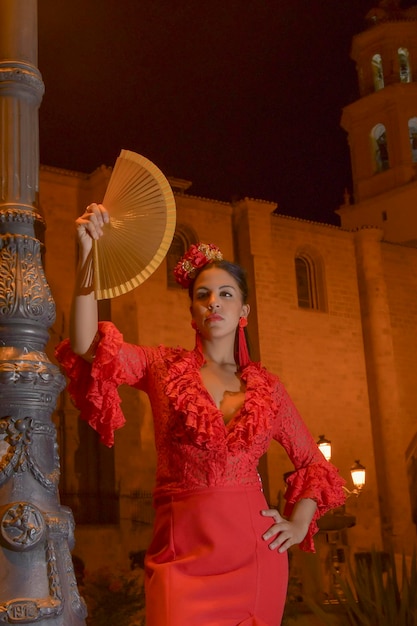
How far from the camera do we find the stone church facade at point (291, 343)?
18859 mm

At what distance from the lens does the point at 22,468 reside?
117 inches

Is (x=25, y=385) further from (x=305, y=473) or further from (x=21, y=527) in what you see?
(x=305, y=473)

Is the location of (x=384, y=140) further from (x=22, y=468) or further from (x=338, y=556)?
(x=22, y=468)

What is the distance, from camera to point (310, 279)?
23984mm

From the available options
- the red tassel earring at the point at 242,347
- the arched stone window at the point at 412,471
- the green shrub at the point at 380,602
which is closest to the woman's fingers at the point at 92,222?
the red tassel earring at the point at 242,347

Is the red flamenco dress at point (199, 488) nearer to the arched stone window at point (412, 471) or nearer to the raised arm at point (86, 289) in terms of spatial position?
the raised arm at point (86, 289)

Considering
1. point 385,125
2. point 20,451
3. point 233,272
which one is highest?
point 385,125

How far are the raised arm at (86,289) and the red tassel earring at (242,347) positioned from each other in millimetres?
749

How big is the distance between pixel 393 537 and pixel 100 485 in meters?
8.06

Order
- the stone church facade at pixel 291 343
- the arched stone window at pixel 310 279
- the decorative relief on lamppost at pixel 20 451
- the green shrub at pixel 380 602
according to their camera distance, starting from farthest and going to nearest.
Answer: the arched stone window at pixel 310 279
the stone church facade at pixel 291 343
the green shrub at pixel 380 602
the decorative relief on lamppost at pixel 20 451

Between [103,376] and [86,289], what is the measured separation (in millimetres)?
339

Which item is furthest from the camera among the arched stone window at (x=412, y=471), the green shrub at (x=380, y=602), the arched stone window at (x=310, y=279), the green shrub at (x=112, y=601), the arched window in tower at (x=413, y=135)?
the arched window in tower at (x=413, y=135)

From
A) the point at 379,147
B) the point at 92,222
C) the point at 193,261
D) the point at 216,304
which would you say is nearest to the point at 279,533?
the point at 216,304

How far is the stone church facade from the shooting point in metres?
18.9
